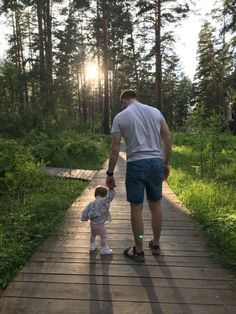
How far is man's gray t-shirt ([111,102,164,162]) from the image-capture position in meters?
5.16

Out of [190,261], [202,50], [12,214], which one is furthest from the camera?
[202,50]

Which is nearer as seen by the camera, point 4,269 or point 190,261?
point 4,269

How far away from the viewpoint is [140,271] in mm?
4812

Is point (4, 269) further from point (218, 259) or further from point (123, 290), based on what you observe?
point (218, 259)

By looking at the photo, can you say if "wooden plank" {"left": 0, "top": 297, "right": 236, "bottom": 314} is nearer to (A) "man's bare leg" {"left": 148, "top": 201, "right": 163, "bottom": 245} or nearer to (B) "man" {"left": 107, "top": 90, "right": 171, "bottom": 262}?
(B) "man" {"left": 107, "top": 90, "right": 171, "bottom": 262}

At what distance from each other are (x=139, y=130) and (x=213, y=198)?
144 inches

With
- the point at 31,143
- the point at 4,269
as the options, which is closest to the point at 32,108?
the point at 31,143

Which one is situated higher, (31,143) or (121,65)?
(121,65)

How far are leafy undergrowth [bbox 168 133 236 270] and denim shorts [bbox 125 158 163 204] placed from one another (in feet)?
3.99

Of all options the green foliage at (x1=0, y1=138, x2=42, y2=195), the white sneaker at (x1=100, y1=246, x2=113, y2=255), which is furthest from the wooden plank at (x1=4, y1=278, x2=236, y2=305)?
the green foliage at (x1=0, y1=138, x2=42, y2=195)

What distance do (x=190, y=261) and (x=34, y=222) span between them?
2710mm

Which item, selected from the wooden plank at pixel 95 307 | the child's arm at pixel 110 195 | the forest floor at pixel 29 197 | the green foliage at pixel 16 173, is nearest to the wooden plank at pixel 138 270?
the forest floor at pixel 29 197

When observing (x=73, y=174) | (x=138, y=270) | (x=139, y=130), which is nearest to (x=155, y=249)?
(x=138, y=270)

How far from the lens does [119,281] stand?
4.49m
